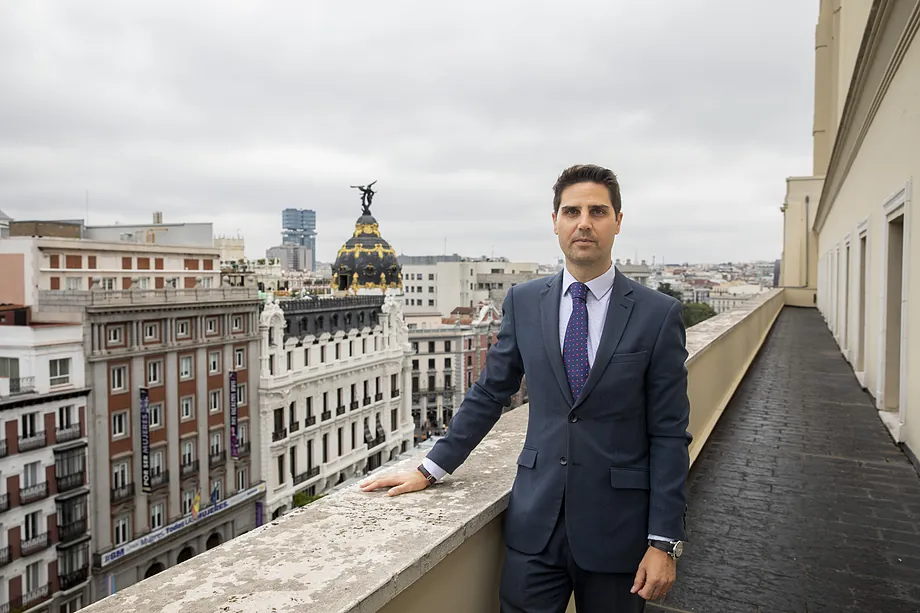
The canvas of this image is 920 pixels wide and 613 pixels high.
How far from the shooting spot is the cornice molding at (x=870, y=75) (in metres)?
5.88

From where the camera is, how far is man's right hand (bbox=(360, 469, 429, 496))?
212 centimetres

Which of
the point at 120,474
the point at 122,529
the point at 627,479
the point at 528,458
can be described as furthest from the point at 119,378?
the point at 627,479

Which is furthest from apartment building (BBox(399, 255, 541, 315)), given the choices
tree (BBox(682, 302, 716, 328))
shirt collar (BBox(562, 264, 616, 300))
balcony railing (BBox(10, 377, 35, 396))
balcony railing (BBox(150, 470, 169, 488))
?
shirt collar (BBox(562, 264, 616, 300))

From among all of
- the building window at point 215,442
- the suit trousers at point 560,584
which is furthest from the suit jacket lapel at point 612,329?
the building window at point 215,442

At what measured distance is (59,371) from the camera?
80.5ft

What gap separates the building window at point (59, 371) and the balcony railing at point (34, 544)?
16.6 feet

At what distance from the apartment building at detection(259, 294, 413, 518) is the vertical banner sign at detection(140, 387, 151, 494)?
25.1 feet

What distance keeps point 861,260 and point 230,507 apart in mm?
28887

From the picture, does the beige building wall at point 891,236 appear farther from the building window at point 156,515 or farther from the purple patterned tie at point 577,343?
the building window at point 156,515

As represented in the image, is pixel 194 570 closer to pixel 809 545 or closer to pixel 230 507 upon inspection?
pixel 809 545

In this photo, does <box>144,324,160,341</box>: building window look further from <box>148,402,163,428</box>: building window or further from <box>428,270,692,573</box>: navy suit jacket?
<box>428,270,692,573</box>: navy suit jacket

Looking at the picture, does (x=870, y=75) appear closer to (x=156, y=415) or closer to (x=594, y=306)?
(x=594, y=306)

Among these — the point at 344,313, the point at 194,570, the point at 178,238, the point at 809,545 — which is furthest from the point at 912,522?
the point at 178,238

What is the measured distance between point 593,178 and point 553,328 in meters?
0.44
